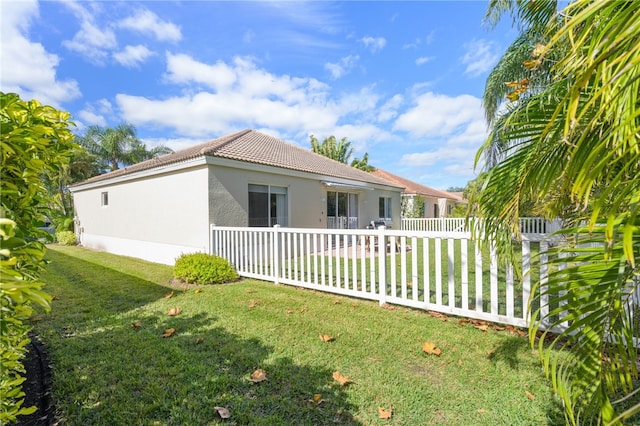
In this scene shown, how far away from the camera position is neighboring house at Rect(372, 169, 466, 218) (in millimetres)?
28250

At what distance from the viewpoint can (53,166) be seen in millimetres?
2240

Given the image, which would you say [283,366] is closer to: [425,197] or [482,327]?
[482,327]

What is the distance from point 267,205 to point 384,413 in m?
9.56

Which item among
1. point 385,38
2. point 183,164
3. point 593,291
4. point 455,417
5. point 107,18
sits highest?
point 385,38

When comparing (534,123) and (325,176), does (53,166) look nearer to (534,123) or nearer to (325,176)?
(534,123)

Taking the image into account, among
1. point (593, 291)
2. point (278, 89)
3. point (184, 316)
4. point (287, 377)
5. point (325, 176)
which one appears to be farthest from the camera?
point (278, 89)

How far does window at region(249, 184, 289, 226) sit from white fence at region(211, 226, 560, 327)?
6.90 feet

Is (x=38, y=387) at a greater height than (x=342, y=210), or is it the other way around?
(x=342, y=210)

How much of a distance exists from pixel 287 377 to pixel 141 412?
134 cm

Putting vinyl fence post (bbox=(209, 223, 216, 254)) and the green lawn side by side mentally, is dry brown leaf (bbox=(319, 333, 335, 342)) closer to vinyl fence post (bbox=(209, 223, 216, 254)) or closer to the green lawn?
the green lawn

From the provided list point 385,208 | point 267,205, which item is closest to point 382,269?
point 267,205

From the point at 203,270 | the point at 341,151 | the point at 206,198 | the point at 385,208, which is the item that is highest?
the point at 341,151

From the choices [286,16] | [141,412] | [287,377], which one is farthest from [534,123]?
[286,16]

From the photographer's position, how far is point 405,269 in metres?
5.39
